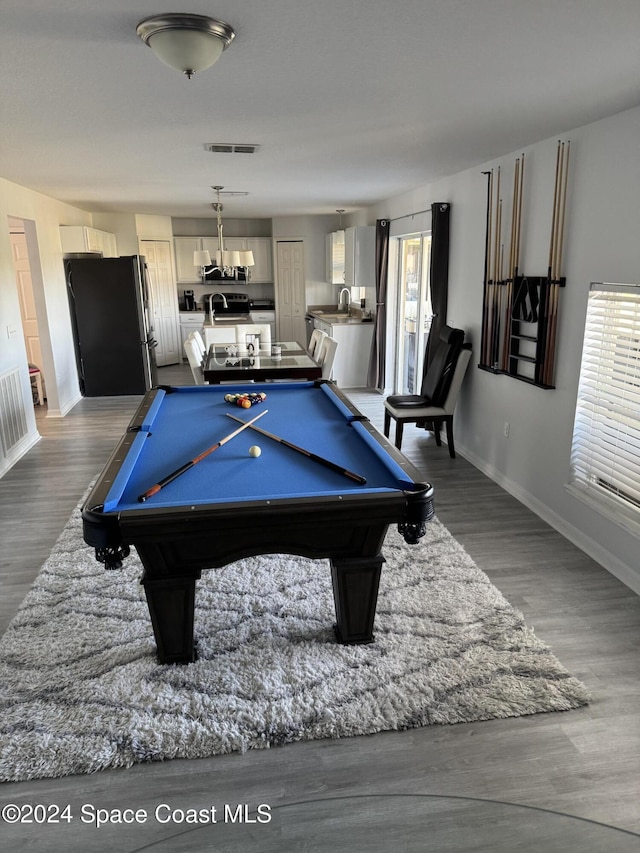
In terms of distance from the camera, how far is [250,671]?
8.17 ft

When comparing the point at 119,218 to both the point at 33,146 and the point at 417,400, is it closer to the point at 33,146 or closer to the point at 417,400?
the point at 33,146

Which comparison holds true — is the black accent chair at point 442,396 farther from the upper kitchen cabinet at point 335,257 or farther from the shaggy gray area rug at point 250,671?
the upper kitchen cabinet at point 335,257

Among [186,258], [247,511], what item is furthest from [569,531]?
[186,258]

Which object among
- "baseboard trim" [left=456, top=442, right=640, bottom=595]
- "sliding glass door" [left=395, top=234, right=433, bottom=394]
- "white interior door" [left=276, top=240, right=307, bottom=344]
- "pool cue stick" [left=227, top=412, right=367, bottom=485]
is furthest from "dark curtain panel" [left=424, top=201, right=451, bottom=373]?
"white interior door" [left=276, top=240, right=307, bottom=344]

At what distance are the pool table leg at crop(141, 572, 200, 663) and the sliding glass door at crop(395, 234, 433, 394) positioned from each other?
4703 millimetres

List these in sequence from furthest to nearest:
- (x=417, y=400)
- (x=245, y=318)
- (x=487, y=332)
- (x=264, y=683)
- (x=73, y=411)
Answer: (x=245, y=318), (x=73, y=411), (x=417, y=400), (x=487, y=332), (x=264, y=683)

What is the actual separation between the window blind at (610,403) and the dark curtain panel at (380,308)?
13.7 ft

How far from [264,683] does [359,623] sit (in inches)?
19.6

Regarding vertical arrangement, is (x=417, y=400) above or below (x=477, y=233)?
below

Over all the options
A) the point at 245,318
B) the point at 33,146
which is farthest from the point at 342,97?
the point at 245,318

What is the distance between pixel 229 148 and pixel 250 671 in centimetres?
321

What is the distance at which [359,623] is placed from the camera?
2643 mm

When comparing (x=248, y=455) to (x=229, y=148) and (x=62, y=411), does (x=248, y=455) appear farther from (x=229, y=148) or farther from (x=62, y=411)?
(x=62, y=411)

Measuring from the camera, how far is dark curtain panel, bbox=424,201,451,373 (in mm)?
5395
